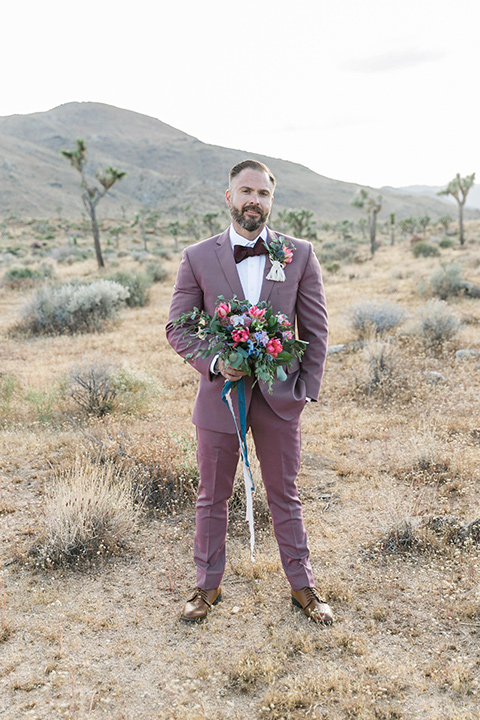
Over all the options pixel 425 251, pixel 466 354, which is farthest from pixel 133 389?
pixel 425 251

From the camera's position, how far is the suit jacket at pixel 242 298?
284 cm

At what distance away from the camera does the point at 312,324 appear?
3.00 m

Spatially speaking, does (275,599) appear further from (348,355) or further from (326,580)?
(348,355)

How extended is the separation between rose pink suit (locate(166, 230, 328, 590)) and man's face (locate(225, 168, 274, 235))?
15 centimetres

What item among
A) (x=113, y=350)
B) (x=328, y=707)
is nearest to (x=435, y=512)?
(x=328, y=707)

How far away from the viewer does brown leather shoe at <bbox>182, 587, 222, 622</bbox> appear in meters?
3.11

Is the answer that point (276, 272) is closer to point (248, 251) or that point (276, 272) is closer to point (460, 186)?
point (248, 251)

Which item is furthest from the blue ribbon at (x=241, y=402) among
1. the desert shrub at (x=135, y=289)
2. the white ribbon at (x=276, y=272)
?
the desert shrub at (x=135, y=289)

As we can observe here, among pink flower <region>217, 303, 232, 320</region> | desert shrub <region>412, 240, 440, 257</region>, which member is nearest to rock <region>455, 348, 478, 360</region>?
pink flower <region>217, 303, 232, 320</region>

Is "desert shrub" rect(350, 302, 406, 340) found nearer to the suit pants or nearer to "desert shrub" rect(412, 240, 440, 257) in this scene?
A: the suit pants

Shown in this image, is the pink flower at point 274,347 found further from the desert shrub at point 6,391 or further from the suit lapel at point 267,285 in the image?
the desert shrub at point 6,391

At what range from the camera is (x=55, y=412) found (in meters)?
6.71

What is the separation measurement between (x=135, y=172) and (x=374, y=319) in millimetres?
127884

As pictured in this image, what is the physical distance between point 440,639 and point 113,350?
311 inches
